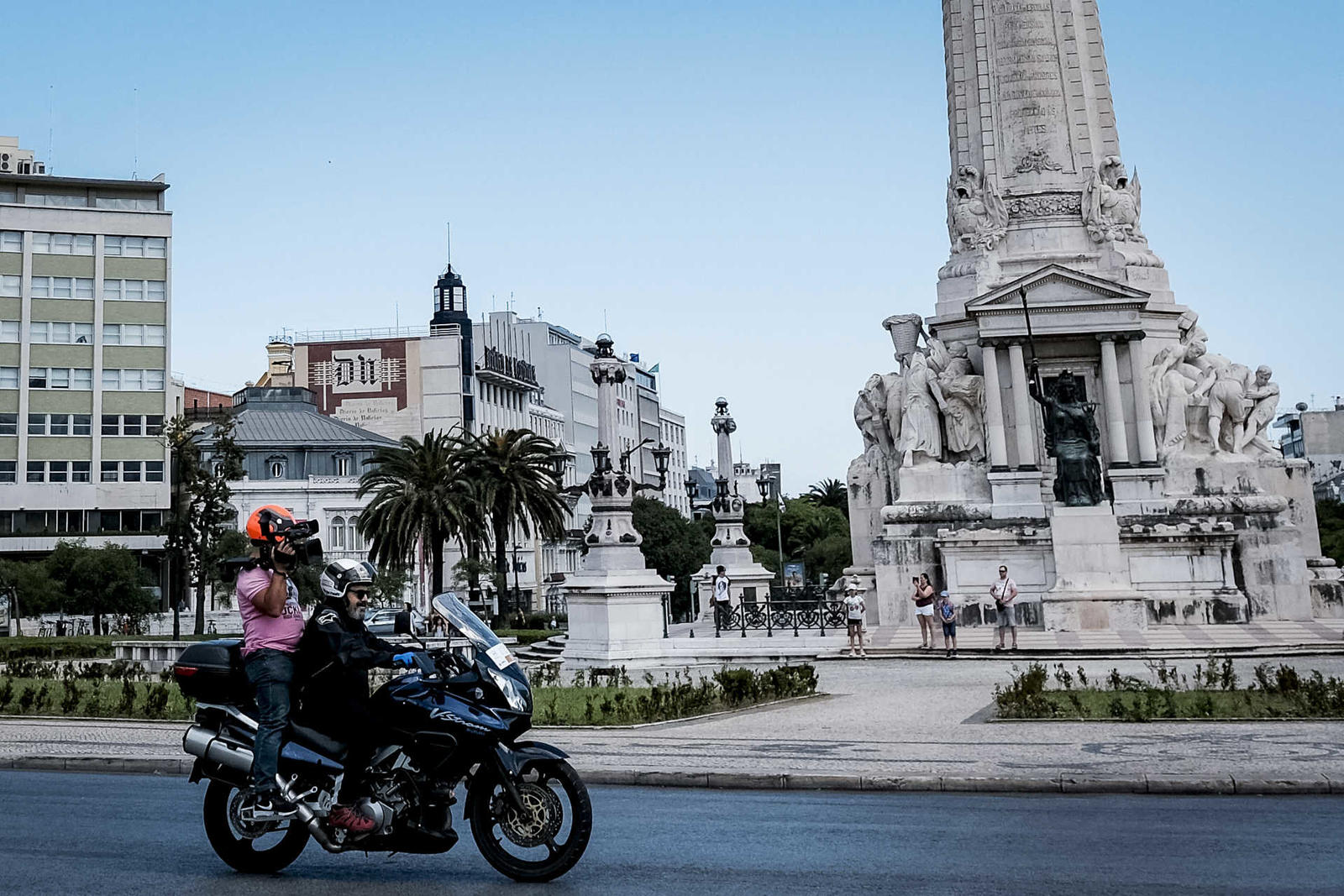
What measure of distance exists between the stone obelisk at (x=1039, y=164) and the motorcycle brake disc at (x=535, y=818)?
32334mm

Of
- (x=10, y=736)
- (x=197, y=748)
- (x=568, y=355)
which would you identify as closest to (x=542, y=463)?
(x=10, y=736)

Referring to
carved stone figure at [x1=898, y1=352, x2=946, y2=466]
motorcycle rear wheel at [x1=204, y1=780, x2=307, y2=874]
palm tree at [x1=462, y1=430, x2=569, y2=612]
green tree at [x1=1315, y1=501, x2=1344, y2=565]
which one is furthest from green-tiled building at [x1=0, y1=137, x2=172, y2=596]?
motorcycle rear wheel at [x1=204, y1=780, x2=307, y2=874]

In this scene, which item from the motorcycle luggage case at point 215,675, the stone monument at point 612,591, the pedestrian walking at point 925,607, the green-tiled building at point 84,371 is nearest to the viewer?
the motorcycle luggage case at point 215,675

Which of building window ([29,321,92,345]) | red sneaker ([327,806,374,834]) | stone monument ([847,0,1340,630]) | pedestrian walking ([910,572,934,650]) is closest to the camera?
red sneaker ([327,806,374,834])

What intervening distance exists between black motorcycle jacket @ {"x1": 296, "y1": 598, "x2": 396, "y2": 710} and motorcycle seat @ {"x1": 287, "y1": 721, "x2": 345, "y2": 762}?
5.6 inches

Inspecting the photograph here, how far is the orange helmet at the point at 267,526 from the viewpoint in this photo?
745 centimetres

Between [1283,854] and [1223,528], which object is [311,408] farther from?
[1283,854]

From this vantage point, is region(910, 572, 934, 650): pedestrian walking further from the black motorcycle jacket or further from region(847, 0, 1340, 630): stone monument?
the black motorcycle jacket

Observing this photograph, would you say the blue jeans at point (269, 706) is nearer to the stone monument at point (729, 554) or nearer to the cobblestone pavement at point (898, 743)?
the cobblestone pavement at point (898, 743)

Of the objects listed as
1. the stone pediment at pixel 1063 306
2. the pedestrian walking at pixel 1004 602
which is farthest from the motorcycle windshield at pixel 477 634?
the stone pediment at pixel 1063 306

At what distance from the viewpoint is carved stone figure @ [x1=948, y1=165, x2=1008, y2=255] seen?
3803 cm

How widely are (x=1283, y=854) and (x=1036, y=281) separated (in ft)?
96.8

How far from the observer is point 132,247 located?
68.4 metres

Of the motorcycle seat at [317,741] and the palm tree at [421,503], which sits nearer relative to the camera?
the motorcycle seat at [317,741]
